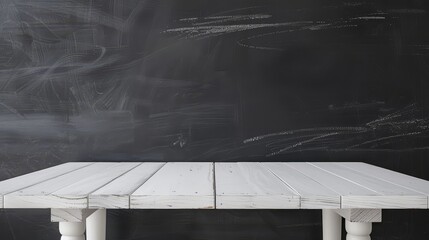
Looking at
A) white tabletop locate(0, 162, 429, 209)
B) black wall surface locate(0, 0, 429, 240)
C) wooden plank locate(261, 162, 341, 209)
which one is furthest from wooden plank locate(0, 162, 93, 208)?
wooden plank locate(261, 162, 341, 209)

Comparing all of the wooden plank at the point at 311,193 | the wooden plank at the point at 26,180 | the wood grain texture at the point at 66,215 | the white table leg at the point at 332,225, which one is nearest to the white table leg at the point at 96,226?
the wooden plank at the point at 26,180

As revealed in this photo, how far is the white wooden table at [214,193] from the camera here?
0.69m

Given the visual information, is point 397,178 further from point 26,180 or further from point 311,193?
point 26,180

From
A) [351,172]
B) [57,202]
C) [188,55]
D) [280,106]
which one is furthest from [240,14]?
[57,202]

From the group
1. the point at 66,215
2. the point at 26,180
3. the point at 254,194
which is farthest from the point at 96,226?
the point at 254,194

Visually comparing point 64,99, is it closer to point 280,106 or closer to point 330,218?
point 280,106

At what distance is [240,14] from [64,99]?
76cm

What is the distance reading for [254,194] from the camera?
27.7 inches

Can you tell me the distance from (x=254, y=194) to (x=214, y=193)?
0.08m

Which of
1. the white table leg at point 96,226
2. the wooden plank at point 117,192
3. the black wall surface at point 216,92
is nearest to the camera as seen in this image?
the wooden plank at point 117,192

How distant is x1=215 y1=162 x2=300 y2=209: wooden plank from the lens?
693 mm

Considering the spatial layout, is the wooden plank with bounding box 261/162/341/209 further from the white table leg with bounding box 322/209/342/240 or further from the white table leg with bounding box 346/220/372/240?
the white table leg with bounding box 322/209/342/240

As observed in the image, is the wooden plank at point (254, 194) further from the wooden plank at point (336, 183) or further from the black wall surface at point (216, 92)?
the black wall surface at point (216, 92)

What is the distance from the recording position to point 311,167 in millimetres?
1147
